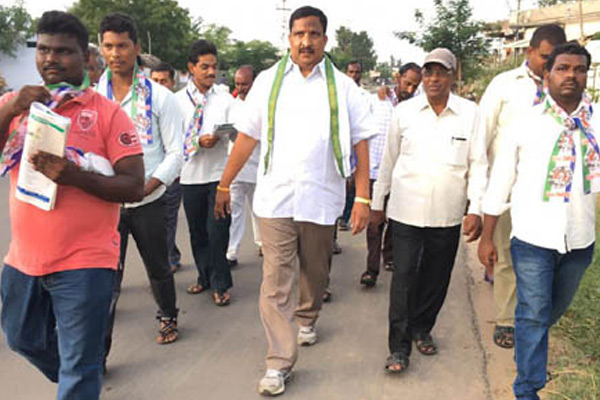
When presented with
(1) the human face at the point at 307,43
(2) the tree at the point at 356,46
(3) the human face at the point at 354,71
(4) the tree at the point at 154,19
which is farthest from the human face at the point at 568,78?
(2) the tree at the point at 356,46

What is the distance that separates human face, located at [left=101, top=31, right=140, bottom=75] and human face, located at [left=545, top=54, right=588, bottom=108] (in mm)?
2494

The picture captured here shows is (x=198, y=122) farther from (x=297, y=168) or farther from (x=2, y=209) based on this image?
(x=2, y=209)

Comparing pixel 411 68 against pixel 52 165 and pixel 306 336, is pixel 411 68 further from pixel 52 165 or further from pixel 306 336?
pixel 52 165

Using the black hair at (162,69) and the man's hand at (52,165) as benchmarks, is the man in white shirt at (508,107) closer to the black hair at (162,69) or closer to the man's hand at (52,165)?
the man's hand at (52,165)

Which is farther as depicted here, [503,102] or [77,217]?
[503,102]

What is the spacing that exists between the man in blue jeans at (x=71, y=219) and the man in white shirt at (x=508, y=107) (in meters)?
2.50

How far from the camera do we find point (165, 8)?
3853 centimetres

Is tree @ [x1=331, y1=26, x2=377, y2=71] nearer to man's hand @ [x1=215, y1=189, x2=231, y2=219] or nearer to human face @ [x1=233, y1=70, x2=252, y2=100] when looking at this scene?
human face @ [x1=233, y1=70, x2=252, y2=100]

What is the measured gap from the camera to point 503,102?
4.30 metres

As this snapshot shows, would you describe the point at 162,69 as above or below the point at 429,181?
above

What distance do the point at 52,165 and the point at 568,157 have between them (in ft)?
8.08

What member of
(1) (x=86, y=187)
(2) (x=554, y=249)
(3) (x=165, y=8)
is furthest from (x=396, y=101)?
(3) (x=165, y=8)

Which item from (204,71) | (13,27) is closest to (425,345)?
(204,71)

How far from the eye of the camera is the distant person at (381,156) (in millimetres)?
5539
